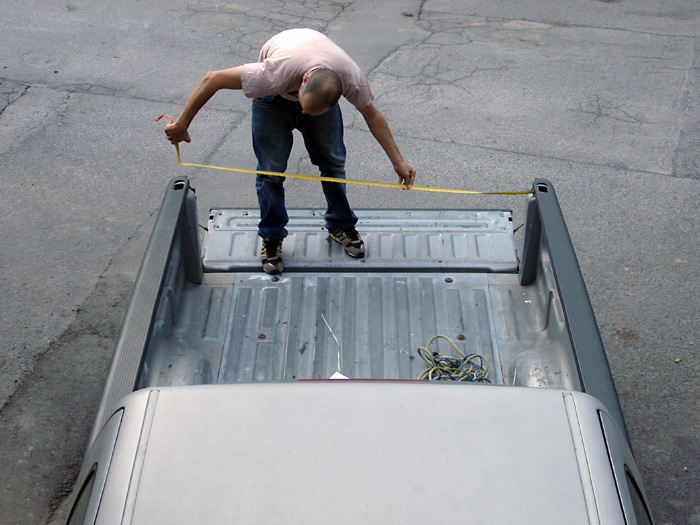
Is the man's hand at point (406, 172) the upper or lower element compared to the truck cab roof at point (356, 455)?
upper

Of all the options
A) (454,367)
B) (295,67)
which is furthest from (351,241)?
(295,67)

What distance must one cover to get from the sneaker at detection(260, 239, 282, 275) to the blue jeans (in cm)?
4

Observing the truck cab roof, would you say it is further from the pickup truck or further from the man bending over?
the man bending over

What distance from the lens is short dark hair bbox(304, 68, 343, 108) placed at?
323 centimetres

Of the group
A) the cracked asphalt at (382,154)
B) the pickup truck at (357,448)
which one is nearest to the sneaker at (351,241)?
the cracked asphalt at (382,154)

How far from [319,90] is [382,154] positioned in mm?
2851

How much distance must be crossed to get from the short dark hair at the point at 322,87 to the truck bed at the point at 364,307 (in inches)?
45.7

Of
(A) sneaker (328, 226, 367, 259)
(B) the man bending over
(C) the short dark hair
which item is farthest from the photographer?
(A) sneaker (328, 226, 367, 259)

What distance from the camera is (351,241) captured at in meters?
4.21

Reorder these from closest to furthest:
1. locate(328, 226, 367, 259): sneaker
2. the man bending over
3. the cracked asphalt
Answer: the man bending over
the cracked asphalt
locate(328, 226, 367, 259): sneaker

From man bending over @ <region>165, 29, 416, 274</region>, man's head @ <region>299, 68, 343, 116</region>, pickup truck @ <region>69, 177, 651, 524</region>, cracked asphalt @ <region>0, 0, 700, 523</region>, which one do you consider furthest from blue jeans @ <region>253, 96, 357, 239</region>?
cracked asphalt @ <region>0, 0, 700, 523</region>

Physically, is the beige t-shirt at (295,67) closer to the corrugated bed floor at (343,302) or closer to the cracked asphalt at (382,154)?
the corrugated bed floor at (343,302)

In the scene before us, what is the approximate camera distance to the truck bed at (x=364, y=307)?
3.47 meters

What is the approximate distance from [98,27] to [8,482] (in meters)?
6.69
